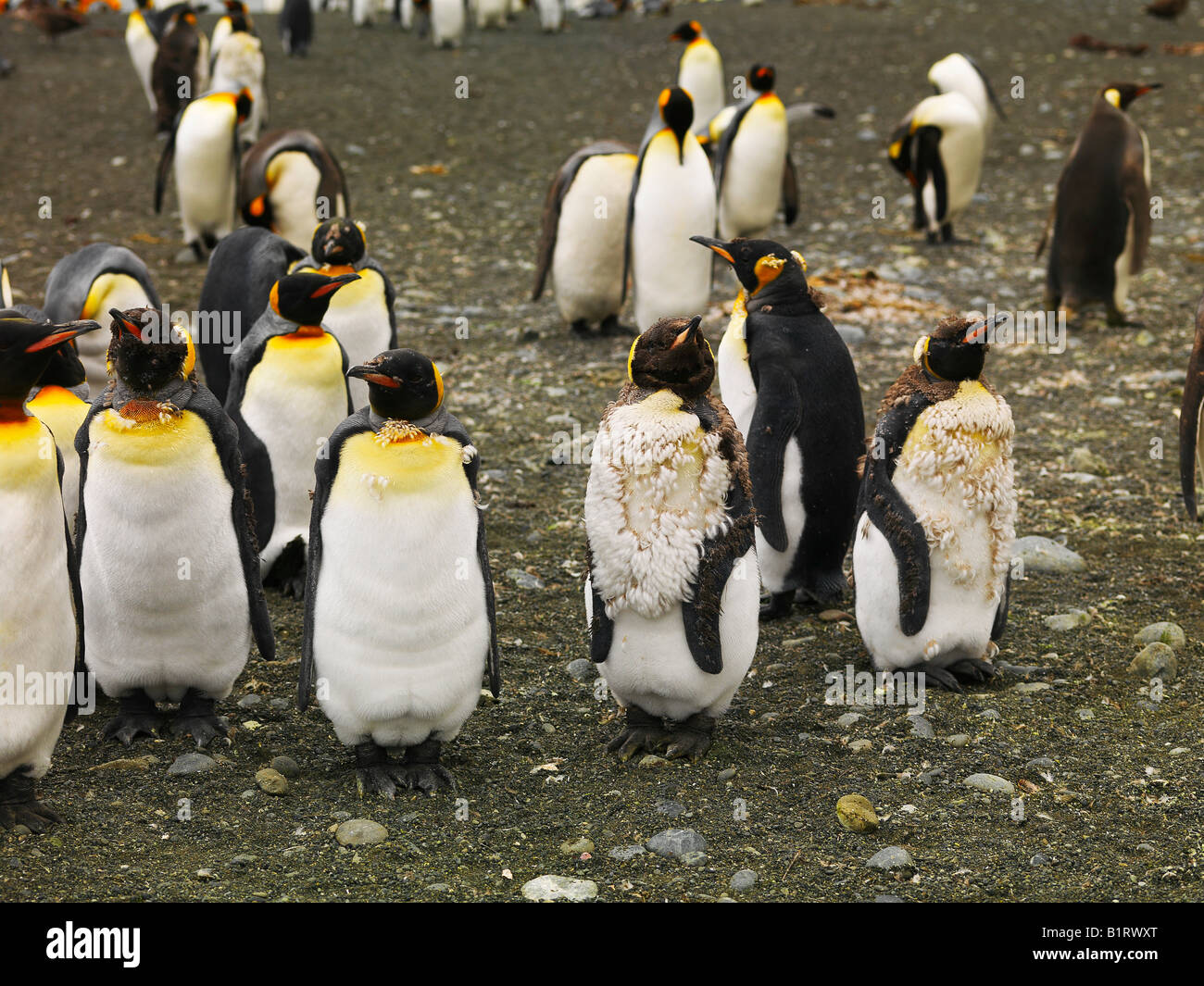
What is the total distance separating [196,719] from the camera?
4125mm

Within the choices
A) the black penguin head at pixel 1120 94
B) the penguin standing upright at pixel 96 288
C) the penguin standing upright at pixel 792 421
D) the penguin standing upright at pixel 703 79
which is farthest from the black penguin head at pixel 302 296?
the penguin standing upright at pixel 703 79

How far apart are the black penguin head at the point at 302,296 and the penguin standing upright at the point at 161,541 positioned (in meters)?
0.83

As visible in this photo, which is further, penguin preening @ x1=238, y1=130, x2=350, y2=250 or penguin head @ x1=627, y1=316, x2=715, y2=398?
penguin preening @ x1=238, y1=130, x2=350, y2=250

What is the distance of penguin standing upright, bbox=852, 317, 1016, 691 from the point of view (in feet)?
14.0

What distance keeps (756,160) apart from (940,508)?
21.4ft

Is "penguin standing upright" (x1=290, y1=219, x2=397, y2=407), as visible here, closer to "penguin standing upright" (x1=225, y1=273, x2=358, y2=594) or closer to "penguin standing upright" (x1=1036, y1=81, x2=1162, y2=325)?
"penguin standing upright" (x1=225, y1=273, x2=358, y2=594)

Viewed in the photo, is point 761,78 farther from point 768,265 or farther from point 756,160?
point 768,265

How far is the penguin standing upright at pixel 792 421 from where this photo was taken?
4.98m

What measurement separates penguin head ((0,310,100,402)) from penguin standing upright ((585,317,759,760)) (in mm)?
1400

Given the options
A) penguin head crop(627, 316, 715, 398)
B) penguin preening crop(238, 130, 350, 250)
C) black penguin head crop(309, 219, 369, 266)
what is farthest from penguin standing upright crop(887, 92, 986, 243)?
penguin head crop(627, 316, 715, 398)

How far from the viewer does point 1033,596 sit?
5180 mm

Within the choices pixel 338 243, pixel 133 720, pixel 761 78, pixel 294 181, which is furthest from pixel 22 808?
pixel 761 78

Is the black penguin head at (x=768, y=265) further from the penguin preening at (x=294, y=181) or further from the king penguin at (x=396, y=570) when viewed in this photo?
the penguin preening at (x=294, y=181)

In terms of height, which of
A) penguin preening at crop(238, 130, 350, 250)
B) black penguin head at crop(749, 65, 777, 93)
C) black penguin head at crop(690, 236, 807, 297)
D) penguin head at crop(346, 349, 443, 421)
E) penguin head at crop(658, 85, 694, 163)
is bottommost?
penguin head at crop(346, 349, 443, 421)
